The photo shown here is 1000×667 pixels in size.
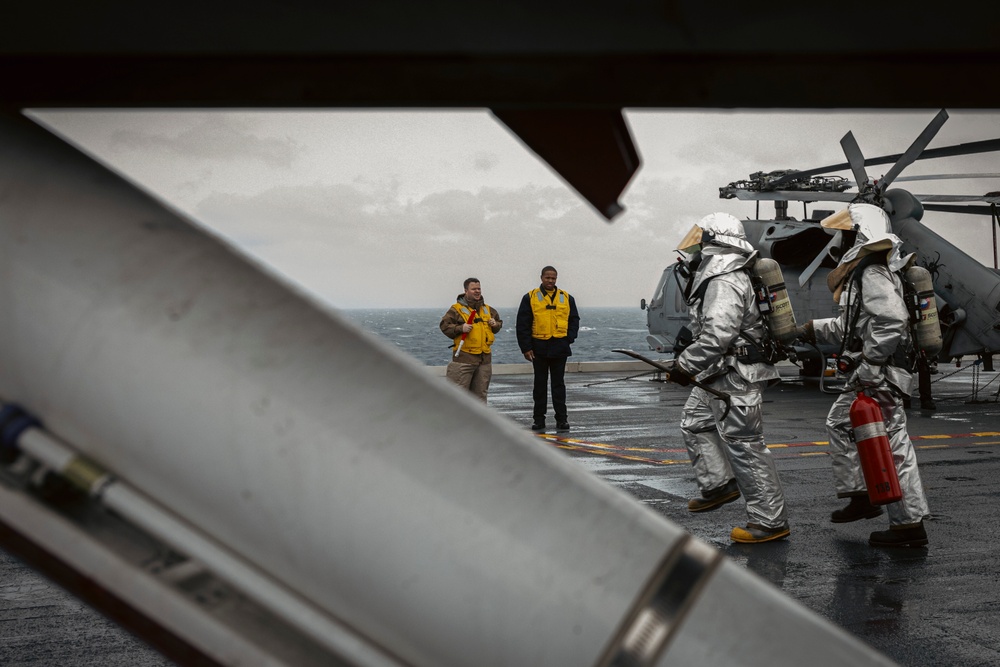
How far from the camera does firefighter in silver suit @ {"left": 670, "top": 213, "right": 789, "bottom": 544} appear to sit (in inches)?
220

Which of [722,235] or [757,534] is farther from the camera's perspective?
[722,235]

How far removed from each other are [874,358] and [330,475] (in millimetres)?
5126

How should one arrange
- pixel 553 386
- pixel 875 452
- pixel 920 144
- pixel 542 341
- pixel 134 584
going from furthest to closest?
pixel 920 144, pixel 553 386, pixel 542 341, pixel 875 452, pixel 134 584

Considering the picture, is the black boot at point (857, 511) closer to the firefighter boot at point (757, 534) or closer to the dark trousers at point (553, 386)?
the firefighter boot at point (757, 534)

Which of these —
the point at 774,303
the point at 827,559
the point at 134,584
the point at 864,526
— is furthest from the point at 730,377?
the point at 134,584

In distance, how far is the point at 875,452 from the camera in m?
5.38

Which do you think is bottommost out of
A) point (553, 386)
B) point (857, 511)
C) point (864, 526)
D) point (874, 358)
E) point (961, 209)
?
point (864, 526)

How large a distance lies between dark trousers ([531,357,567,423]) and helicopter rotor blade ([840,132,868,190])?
5.80 m

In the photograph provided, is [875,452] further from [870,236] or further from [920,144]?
[920,144]
